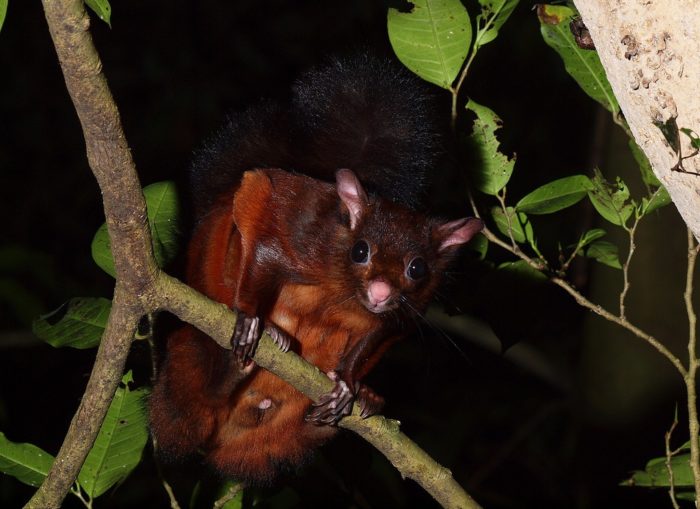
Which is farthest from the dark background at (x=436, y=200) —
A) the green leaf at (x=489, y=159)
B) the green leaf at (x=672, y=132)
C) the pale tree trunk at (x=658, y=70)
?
the green leaf at (x=672, y=132)

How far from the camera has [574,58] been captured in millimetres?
2346

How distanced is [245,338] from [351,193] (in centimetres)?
54

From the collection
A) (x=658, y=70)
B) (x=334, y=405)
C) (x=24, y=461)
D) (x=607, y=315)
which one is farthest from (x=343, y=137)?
(x=658, y=70)

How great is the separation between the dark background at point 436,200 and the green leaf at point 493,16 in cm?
164

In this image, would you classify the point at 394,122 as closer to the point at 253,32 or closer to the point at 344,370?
the point at 344,370

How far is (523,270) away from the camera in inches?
101

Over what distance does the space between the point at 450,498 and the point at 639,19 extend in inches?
45.4

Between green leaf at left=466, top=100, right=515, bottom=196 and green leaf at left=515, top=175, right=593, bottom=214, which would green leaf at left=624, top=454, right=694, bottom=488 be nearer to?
green leaf at left=515, top=175, right=593, bottom=214

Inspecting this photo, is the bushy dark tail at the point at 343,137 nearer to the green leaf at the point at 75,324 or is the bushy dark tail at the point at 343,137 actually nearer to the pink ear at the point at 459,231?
the pink ear at the point at 459,231

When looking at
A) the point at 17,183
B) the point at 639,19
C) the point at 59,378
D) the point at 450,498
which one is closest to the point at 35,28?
the point at 17,183

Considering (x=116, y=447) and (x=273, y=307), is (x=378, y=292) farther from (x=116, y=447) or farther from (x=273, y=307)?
(x=116, y=447)

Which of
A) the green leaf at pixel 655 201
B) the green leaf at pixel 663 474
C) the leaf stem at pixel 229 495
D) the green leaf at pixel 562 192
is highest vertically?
the green leaf at pixel 655 201

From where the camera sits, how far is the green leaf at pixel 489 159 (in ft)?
8.04

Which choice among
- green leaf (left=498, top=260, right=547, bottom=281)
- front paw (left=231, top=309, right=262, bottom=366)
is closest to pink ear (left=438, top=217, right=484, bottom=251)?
green leaf (left=498, top=260, right=547, bottom=281)
